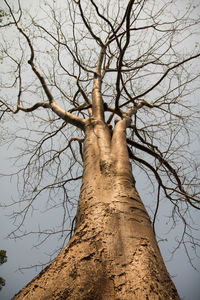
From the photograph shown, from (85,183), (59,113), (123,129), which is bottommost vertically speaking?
(85,183)

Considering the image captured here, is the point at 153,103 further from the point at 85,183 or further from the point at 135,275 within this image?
the point at 135,275

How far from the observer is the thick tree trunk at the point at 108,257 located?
2.19 feet

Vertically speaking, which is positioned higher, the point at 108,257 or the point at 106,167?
the point at 106,167

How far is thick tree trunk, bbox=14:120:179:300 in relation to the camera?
2.19 feet

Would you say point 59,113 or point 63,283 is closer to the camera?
point 63,283

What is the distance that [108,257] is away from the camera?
2.56ft

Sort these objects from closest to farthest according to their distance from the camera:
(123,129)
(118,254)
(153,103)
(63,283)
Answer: (63,283), (118,254), (123,129), (153,103)

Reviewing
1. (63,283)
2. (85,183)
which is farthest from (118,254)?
(85,183)

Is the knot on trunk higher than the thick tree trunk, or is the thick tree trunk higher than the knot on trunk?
the knot on trunk

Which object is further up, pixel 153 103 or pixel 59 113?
pixel 153 103

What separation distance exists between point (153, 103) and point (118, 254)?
10.0 feet

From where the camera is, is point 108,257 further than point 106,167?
No

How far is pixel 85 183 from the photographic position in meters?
1.34

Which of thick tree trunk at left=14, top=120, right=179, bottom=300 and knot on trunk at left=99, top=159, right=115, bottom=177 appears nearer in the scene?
thick tree trunk at left=14, top=120, right=179, bottom=300
